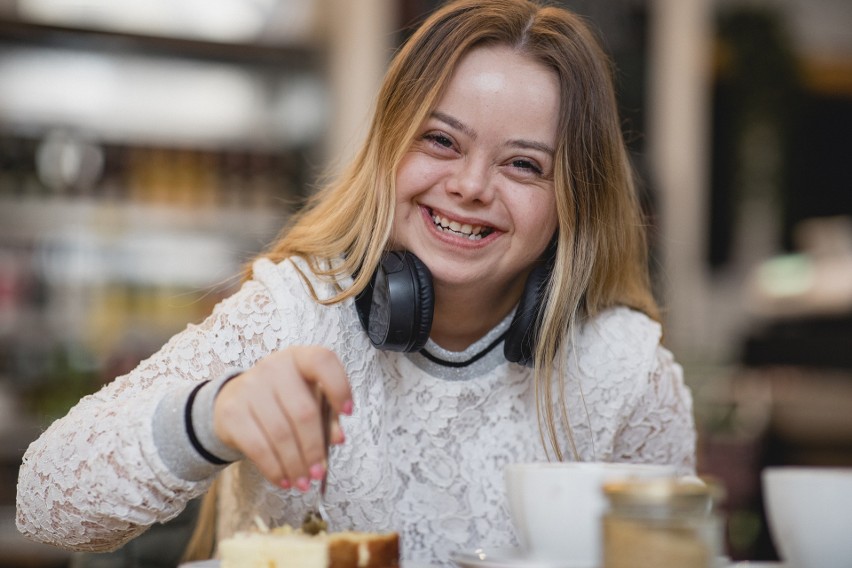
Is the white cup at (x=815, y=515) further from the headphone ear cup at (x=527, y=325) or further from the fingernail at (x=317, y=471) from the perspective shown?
the headphone ear cup at (x=527, y=325)

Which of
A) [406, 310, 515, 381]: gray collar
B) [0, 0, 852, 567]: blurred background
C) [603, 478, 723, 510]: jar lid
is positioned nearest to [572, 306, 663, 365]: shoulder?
[406, 310, 515, 381]: gray collar

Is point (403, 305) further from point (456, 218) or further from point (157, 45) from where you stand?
point (157, 45)

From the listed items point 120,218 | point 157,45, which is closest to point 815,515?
point 120,218

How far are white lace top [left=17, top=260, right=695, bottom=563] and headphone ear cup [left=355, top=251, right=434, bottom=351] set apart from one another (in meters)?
0.10

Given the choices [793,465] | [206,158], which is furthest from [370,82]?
[793,465]

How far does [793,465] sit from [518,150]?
3050 mm

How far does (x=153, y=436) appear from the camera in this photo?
99 cm

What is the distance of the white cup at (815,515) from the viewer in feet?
2.95

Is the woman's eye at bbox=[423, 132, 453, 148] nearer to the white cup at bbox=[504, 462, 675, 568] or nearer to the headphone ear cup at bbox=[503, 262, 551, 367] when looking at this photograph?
the headphone ear cup at bbox=[503, 262, 551, 367]

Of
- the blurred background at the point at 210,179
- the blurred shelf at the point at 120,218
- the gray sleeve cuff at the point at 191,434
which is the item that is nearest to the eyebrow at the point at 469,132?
the gray sleeve cuff at the point at 191,434

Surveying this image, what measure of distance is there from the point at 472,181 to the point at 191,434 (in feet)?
1.92

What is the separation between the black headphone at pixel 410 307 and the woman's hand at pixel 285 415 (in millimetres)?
452

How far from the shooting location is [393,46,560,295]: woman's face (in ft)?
4.64

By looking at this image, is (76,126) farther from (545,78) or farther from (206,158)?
(545,78)
